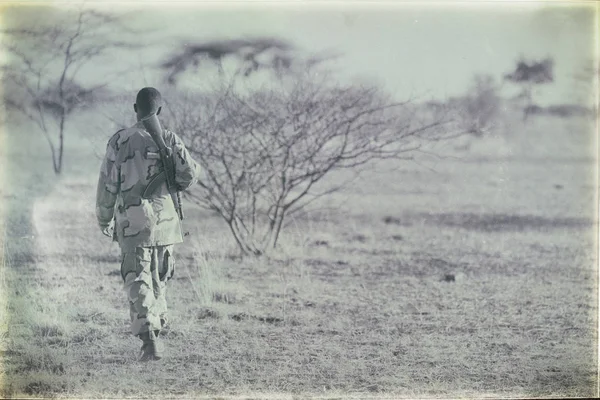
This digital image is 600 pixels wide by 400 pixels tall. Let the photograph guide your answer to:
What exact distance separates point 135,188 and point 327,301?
2216mm

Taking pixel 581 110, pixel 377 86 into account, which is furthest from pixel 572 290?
pixel 377 86

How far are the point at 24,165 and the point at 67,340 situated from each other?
57.1 inches

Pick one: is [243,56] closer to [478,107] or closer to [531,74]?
[478,107]

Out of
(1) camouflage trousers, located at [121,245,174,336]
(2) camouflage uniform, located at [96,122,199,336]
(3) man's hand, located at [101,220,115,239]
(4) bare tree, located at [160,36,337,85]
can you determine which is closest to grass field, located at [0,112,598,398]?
(1) camouflage trousers, located at [121,245,174,336]

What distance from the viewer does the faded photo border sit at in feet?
19.6

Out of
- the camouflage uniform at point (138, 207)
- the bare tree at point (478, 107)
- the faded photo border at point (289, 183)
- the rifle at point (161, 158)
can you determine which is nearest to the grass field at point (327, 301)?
the faded photo border at point (289, 183)

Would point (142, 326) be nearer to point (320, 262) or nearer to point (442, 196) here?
point (320, 262)

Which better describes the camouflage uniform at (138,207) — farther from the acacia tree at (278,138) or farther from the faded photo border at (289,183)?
the acacia tree at (278,138)

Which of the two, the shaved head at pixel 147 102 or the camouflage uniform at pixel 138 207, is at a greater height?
the shaved head at pixel 147 102

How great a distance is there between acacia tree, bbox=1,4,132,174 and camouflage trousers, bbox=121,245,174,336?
176 centimetres

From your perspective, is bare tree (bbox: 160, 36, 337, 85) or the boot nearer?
the boot

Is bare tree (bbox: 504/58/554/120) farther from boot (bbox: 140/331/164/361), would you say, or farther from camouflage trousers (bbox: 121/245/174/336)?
boot (bbox: 140/331/164/361)

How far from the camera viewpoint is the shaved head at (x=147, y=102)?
555 cm

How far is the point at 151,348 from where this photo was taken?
5.73m
